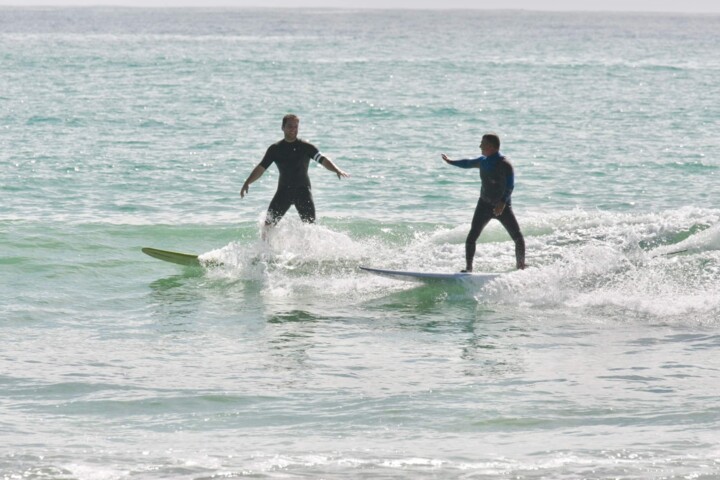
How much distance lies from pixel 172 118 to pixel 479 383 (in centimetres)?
2695

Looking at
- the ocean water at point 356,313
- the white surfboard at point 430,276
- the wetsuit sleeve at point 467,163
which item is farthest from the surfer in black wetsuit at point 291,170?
the wetsuit sleeve at point 467,163

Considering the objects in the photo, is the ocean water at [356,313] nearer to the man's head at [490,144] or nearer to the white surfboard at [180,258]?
the white surfboard at [180,258]

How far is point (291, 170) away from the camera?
1552 cm

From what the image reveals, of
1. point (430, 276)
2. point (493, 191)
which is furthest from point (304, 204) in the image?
point (493, 191)

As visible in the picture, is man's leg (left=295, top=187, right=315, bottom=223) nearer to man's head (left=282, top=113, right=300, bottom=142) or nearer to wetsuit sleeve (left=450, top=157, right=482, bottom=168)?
man's head (left=282, top=113, right=300, bottom=142)

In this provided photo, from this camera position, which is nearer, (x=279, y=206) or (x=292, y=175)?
(x=292, y=175)

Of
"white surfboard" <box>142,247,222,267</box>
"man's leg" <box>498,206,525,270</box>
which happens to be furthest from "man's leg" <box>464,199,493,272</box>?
"white surfboard" <box>142,247,222,267</box>

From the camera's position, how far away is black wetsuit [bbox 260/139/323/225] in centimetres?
1545

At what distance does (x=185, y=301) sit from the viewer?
1490 cm

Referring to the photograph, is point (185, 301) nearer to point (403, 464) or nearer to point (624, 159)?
point (403, 464)

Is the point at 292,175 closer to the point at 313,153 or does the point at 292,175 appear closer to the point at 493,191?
the point at 313,153

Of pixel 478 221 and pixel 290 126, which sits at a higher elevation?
pixel 290 126

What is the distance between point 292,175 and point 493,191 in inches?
112

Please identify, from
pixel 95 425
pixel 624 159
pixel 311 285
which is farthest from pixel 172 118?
pixel 95 425
